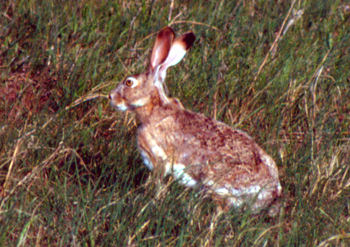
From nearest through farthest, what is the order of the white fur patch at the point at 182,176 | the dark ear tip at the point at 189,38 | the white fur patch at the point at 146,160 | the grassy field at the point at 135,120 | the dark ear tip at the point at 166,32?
the grassy field at the point at 135,120, the white fur patch at the point at 182,176, the white fur patch at the point at 146,160, the dark ear tip at the point at 166,32, the dark ear tip at the point at 189,38

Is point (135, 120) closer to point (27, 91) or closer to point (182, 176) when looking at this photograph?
point (27, 91)

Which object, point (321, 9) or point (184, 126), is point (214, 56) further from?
point (321, 9)

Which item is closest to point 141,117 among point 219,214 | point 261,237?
point 219,214

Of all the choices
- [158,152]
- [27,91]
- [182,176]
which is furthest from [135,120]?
[182,176]

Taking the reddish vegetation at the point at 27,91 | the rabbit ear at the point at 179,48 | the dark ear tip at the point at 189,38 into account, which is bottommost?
the reddish vegetation at the point at 27,91

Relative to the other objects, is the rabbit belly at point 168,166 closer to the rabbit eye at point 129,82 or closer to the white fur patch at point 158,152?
the white fur patch at point 158,152

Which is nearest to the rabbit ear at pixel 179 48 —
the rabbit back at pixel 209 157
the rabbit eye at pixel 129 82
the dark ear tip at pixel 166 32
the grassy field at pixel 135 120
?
the dark ear tip at pixel 166 32

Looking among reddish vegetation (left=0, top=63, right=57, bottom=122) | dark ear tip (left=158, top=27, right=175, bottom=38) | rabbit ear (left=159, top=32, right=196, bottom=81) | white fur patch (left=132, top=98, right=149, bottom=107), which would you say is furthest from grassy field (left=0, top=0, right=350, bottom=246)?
dark ear tip (left=158, top=27, right=175, bottom=38)

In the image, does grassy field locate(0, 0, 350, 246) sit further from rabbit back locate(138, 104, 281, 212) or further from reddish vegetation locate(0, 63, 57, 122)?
rabbit back locate(138, 104, 281, 212)
